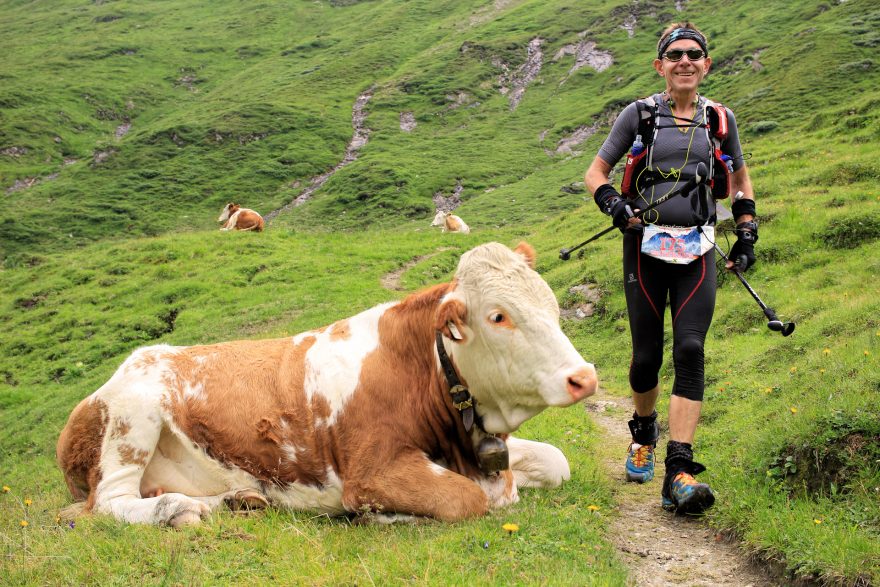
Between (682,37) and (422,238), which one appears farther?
(422,238)

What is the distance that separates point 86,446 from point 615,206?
4894 mm

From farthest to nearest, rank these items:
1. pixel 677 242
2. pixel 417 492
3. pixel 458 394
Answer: pixel 677 242 < pixel 458 394 < pixel 417 492

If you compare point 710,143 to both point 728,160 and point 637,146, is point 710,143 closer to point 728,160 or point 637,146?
point 728,160

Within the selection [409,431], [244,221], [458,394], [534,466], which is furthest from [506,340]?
[244,221]

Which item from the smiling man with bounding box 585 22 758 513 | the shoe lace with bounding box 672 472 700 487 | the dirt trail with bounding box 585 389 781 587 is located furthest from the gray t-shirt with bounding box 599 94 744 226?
the dirt trail with bounding box 585 389 781 587

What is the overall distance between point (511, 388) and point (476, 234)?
88.6 ft

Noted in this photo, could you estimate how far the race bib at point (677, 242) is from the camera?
18.2 feet

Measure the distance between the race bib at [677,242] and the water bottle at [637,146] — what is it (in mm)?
661

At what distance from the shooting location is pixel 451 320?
4.88 m

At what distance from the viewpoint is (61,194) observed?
51.9 metres

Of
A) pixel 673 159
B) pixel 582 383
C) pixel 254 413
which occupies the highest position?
pixel 673 159

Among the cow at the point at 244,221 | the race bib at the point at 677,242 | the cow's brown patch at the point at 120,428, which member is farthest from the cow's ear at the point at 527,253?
the cow at the point at 244,221

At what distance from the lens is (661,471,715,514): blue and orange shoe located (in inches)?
196

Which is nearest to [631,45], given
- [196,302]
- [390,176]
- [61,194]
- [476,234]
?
[390,176]
